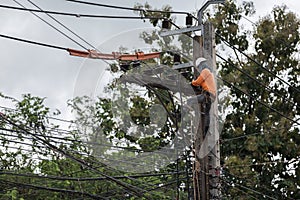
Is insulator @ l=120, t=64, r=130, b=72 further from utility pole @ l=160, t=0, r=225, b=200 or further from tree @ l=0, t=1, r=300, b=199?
tree @ l=0, t=1, r=300, b=199

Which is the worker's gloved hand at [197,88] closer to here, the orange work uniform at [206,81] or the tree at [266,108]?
the orange work uniform at [206,81]

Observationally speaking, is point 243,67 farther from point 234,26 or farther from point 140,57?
point 140,57

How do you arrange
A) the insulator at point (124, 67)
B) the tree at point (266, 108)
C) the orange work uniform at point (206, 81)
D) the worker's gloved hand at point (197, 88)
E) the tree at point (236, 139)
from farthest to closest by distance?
the tree at point (266, 108)
the tree at point (236, 139)
the insulator at point (124, 67)
the worker's gloved hand at point (197, 88)
the orange work uniform at point (206, 81)

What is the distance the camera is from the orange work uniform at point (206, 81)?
992 centimetres

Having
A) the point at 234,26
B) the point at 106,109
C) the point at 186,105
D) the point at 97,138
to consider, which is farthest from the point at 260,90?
the point at 186,105

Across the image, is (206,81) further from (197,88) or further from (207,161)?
(207,161)

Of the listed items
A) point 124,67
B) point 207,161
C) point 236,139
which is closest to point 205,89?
point 207,161

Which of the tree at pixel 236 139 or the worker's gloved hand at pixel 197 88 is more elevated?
the tree at pixel 236 139

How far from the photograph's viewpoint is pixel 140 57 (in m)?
10.6

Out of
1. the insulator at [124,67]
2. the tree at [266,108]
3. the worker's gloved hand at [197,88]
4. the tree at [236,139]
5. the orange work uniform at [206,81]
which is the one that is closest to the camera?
the orange work uniform at [206,81]

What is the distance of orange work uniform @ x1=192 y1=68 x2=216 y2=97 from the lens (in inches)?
391

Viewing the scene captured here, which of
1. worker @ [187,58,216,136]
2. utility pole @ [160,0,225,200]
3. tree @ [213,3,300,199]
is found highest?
tree @ [213,3,300,199]

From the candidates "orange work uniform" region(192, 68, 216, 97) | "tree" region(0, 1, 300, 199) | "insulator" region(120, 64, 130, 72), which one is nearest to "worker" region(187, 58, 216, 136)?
"orange work uniform" region(192, 68, 216, 97)

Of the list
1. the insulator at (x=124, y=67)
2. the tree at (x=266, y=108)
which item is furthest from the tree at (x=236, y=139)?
the insulator at (x=124, y=67)
